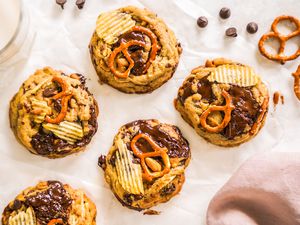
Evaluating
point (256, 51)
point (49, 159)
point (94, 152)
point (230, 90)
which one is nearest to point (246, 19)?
point (256, 51)

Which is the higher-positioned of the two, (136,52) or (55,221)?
(136,52)

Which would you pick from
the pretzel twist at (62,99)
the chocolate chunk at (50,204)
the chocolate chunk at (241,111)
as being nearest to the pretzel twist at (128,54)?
the pretzel twist at (62,99)

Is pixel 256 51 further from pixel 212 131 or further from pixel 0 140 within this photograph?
pixel 0 140

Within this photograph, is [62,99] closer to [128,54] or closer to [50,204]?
[128,54]

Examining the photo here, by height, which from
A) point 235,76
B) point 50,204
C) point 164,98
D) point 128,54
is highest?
point 235,76

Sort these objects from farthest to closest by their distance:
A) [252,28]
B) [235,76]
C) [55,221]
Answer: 1. [252,28]
2. [235,76]
3. [55,221]

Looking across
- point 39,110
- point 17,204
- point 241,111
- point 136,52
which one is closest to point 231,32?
point 241,111

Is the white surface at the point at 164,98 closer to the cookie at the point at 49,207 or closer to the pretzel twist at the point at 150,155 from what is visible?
the cookie at the point at 49,207
